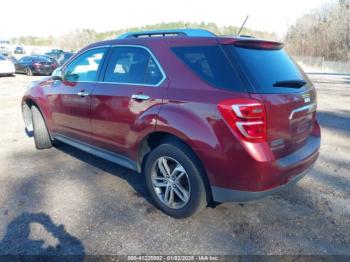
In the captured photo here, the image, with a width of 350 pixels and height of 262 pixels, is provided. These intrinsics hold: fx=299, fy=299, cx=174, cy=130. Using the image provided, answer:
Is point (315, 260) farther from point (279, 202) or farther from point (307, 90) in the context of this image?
point (307, 90)

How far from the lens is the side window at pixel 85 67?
387 centimetres

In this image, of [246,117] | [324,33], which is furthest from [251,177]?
[324,33]

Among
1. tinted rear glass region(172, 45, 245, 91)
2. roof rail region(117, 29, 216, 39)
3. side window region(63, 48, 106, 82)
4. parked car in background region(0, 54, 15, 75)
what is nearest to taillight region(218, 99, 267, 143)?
tinted rear glass region(172, 45, 245, 91)

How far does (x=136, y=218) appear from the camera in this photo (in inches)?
124

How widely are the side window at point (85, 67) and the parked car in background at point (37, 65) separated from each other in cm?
1689

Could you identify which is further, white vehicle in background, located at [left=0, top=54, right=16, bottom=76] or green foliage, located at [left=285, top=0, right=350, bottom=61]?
green foliage, located at [left=285, top=0, right=350, bottom=61]

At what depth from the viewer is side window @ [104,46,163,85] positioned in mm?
3151

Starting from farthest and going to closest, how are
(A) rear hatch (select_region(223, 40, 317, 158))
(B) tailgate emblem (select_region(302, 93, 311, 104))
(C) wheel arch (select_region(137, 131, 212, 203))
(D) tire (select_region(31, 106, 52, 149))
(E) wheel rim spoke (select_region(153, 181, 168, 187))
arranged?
(D) tire (select_region(31, 106, 52, 149)) → (E) wheel rim spoke (select_region(153, 181, 168, 187)) → (B) tailgate emblem (select_region(302, 93, 311, 104)) → (C) wheel arch (select_region(137, 131, 212, 203)) → (A) rear hatch (select_region(223, 40, 317, 158))

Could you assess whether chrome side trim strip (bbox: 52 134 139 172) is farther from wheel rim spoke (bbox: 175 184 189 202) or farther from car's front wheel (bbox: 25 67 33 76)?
car's front wheel (bbox: 25 67 33 76)

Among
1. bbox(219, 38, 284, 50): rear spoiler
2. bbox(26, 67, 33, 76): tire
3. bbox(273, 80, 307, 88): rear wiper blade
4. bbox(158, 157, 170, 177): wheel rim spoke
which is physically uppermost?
bbox(219, 38, 284, 50): rear spoiler

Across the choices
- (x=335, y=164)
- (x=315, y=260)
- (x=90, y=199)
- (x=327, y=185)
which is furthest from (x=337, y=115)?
(x=90, y=199)

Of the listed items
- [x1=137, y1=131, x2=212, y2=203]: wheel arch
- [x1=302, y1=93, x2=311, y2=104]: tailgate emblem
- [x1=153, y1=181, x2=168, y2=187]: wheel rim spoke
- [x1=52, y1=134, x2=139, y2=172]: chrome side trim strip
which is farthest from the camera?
[x1=52, y1=134, x2=139, y2=172]: chrome side trim strip

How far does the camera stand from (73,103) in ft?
13.6

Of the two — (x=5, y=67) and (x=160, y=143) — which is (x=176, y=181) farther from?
(x=5, y=67)
